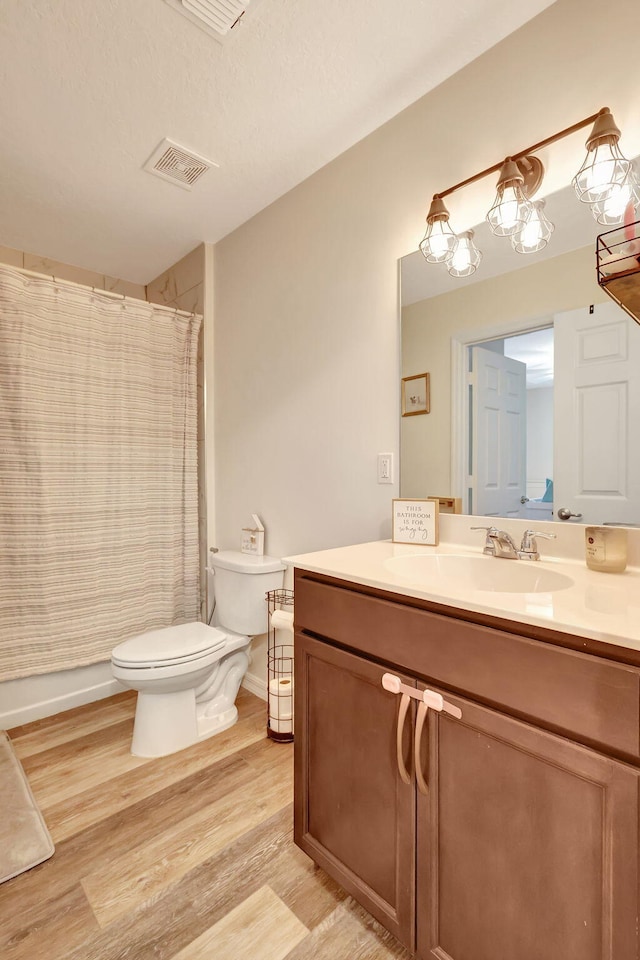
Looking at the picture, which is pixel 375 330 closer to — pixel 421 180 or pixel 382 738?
pixel 421 180

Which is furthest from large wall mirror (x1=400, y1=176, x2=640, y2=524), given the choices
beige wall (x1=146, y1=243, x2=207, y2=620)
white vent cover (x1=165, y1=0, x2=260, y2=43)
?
beige wall (x1=146, y1=243, x2=207, y2=620)

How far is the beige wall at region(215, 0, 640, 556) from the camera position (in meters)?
1.24

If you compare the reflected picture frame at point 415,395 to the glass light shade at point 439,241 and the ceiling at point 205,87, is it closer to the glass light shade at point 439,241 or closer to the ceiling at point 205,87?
the glass light shade at point 439,241

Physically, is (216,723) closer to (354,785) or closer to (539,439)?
(354,785)

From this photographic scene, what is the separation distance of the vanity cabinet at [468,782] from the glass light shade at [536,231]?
1.05 meters

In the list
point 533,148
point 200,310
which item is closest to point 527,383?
point 533,148

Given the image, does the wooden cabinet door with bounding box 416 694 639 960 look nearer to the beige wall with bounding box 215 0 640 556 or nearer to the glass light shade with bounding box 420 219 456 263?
the beige wall with bounding box 215 0 640 556

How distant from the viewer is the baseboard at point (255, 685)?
2.23 m

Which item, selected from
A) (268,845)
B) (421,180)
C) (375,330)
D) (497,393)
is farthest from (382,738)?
(421,180)

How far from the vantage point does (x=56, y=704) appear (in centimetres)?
216

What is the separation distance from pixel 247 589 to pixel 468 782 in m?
1.36

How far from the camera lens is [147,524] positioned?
7.83ft

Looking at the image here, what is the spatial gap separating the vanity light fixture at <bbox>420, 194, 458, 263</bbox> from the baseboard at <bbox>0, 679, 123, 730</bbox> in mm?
2428

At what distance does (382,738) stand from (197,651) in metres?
1.02
